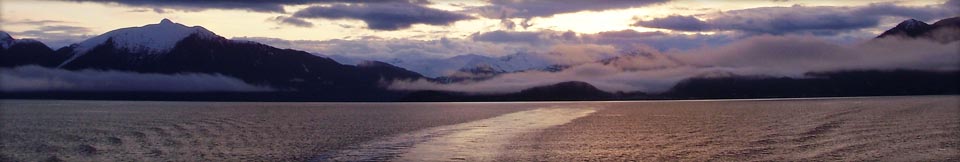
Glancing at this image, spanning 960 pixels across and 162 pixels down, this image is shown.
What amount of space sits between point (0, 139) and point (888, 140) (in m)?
36.7

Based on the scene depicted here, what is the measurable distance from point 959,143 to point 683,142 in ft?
33.0

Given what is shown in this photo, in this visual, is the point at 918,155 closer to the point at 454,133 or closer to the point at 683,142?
the point at 683,142

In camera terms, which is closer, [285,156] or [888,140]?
[285,156]

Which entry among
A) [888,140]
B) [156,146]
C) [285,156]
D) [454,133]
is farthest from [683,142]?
[156,146]

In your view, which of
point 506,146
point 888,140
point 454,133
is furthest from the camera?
point 454,133

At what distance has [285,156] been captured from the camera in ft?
105

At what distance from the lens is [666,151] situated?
110 ft

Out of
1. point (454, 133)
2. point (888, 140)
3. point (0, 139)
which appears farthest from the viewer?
point (454, 133)

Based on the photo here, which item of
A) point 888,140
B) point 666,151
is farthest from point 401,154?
point 888,140

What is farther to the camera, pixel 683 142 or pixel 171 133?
pixel 171 133

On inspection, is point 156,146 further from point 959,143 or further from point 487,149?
point 959,143

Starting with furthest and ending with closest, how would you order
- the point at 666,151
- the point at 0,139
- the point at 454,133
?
1. the point at 454,133
2. the point at 0,139
3. the point at 666,151

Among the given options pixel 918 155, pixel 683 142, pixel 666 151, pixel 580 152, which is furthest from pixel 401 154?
pixel 918 155

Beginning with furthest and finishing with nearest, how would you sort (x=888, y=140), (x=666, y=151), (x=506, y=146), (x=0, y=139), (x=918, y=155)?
(x=0, y=139) → (x=888, y=140) → (x=506, y=146) → (x=666, y=151) → (x=918, y=155)
